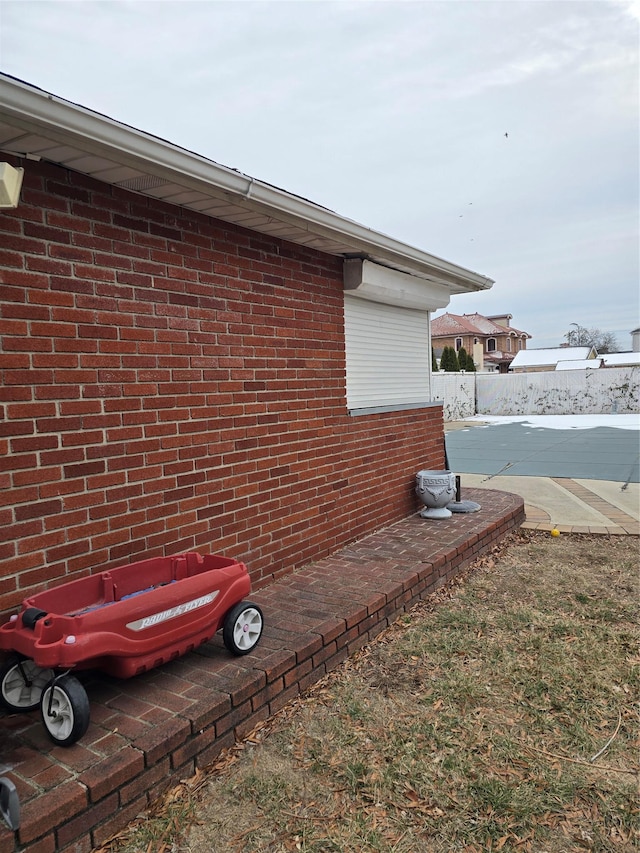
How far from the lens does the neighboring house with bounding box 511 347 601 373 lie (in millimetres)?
40281

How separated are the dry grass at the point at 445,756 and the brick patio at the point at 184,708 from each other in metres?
0.11

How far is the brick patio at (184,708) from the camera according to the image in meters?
1.92

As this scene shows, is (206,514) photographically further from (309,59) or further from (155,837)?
(309,59)

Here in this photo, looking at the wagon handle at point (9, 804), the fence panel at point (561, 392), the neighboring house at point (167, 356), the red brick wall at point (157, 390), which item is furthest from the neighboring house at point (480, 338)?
the wagon handle at point (9, 804)

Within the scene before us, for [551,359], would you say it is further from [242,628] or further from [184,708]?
[184,708]

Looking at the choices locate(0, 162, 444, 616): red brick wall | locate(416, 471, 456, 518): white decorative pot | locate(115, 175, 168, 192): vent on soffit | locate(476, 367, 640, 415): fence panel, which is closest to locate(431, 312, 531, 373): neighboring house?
locate(476, 367, 640, 415): fence panel

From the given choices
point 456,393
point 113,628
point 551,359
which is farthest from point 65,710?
point 551,359

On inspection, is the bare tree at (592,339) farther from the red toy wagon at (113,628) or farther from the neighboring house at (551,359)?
the red toy wagon at (113,628)

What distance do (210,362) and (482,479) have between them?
6998 millimetres

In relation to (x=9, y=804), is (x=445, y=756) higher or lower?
lower

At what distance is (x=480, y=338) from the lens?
53000mm

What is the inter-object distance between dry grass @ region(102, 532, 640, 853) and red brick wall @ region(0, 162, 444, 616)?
122 cm

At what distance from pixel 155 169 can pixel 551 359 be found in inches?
1706

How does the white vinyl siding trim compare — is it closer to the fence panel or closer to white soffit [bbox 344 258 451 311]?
white soffit [bbox 344 258 451 311]
